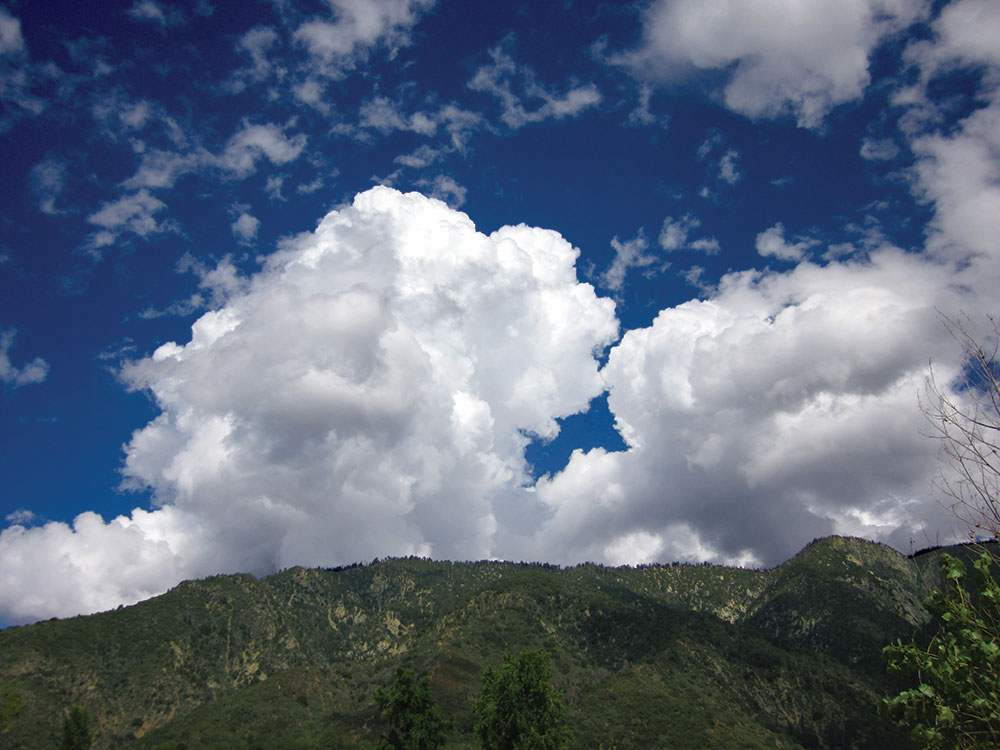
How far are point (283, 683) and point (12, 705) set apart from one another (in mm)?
146308

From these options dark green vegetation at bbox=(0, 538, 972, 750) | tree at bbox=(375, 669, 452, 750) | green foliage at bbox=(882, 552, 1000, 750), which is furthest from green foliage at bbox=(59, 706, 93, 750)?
green foliage at bbox=(882, 552, 1000, 750)

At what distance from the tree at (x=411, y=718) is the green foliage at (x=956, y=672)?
6968 centimetres

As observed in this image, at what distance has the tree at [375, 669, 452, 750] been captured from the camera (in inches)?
2692

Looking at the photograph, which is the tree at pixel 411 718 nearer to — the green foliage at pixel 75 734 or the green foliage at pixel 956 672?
the green foliage at pixel 75 734

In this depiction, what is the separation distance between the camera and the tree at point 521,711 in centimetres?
6423

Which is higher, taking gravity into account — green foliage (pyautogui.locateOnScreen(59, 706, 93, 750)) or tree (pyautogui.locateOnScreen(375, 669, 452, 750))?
green foliage (pyautogui.locateOnScreen(59, 706, 93, 750))

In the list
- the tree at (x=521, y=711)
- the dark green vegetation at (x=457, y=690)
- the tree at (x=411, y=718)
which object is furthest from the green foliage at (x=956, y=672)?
the dark green vegetation at (x=457, y=690)

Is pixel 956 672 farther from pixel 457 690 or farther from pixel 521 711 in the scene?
pixel 457 690

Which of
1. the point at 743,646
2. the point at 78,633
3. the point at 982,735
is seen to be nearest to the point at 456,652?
the point at 743,646

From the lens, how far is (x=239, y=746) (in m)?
133

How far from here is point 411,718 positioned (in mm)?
69500

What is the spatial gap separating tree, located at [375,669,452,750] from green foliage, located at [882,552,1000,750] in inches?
2743

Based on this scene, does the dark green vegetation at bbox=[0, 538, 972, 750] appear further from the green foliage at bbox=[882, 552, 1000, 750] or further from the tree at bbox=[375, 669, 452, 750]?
the green foliage at bbox=[882, 552, 1000, 750]

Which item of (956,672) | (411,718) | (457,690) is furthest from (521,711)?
(457,690)
